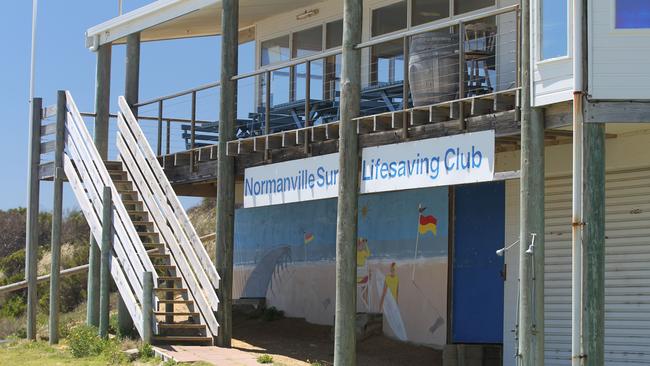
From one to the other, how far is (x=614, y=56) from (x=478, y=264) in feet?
19.1

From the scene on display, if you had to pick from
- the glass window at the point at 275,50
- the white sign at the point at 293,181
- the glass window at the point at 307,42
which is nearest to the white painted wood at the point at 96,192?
the white sign at the point at 293,181

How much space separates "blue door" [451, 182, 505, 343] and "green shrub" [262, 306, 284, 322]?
5303 millimetres

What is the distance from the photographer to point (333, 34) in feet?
67.5

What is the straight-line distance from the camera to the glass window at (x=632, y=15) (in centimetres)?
1202

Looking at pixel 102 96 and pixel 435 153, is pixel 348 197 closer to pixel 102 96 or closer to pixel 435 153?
pixel 435 153

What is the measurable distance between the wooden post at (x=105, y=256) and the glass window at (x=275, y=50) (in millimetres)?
4935

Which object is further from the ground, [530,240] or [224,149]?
[224,149]

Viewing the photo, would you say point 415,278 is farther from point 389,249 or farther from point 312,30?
point 312,30

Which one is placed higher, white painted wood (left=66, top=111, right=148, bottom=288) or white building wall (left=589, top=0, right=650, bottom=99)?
white building wall (left=589, top=0, right=650, bottom=99)

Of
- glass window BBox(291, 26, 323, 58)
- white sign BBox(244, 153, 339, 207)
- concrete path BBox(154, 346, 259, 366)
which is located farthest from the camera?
glass window BBox(291, 26, 323, 58)

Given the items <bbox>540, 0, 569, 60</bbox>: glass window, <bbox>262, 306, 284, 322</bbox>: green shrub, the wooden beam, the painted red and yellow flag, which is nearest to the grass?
<bbox>262, 306, 284, 322</bbox>: green shrub

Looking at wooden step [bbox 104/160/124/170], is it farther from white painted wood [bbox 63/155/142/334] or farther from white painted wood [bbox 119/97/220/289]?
white painted wood [bbox 119/97/220/289]

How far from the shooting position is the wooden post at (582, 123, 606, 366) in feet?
37.8

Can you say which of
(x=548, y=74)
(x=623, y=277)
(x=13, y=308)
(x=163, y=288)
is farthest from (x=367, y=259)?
(x=13, y=308)
